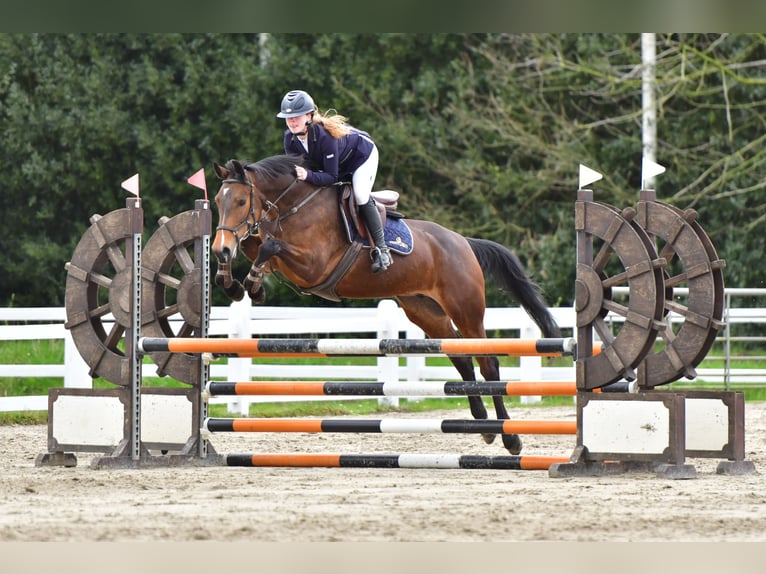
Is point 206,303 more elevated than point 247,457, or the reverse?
point 206,303

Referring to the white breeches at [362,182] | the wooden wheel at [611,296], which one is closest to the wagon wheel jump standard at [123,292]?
the white breeches at [362,182]

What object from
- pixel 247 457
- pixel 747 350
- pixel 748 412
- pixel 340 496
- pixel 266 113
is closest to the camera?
pixel 340 496

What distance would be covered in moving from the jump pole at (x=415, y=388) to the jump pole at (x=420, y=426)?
0.15 metres

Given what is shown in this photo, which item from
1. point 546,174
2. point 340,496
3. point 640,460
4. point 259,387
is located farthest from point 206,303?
point 546,174

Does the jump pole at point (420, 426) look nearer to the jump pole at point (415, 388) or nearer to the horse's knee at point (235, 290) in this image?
the jump pole at point (415, 388)

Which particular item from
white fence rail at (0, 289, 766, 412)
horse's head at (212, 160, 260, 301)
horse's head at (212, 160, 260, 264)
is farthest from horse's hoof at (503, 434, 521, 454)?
white fence rail at (0, 289, 766, 412)

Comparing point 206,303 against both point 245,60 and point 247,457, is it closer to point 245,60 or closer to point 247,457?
point 247,457

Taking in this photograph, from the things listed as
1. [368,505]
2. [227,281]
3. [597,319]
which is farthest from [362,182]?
[368,505]

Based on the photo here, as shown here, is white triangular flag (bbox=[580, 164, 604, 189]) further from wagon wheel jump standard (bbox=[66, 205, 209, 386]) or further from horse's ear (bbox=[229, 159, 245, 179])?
wagon wheel jump standard (bbox=[66, 205, 209, 386])

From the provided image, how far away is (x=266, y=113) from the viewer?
67.2ft

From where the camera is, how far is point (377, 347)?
6523 mm

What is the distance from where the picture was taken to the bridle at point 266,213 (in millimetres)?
6711

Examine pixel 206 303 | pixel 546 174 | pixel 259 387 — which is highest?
pixel 546 174

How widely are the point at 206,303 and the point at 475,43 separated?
14.7 metres
